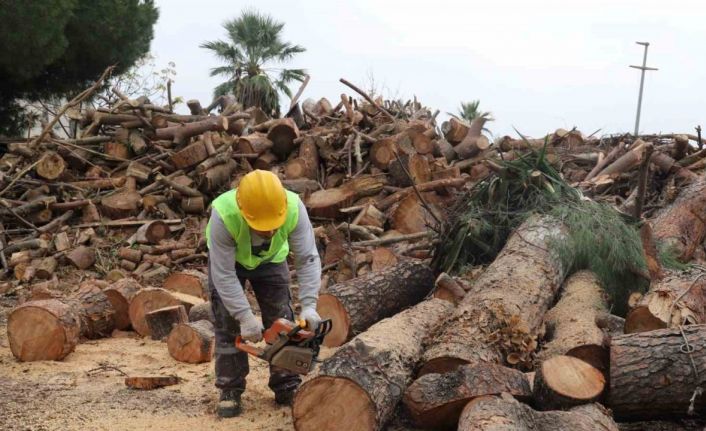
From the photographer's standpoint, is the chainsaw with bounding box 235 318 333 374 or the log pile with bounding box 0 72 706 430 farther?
the chainsaw with bounding box 235 318 333 374

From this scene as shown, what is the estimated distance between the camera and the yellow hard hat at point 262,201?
13.4 feet

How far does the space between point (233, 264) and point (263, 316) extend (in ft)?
2.04

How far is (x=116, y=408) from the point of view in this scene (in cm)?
467

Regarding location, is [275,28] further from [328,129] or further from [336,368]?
[336,368]

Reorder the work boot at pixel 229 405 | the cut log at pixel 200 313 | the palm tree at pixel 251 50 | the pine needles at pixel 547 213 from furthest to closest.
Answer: the palm tree at pixel 251 50, the cut log at pixel 200 313, the pine needles at pixel 547 213, the work boot at pixel 229 405

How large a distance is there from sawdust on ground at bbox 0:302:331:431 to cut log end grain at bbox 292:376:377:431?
0.50 meters

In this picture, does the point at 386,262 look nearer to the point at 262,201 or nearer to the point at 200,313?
the point at 200,313

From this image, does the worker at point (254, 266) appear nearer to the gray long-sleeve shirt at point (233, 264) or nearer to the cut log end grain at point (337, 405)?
the gray long-sleeve shirt at point (233, 264)

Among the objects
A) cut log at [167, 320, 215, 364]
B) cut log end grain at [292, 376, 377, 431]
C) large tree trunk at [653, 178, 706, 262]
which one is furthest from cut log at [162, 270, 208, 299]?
large tree trunk at [653, 178, 706, 262]

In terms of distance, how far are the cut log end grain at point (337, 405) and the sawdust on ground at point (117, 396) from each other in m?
0.50

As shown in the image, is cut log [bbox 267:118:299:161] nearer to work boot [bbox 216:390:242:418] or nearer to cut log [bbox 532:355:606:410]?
work boot [bbox 216:390:242:418]

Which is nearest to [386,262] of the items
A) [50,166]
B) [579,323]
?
[579,323]

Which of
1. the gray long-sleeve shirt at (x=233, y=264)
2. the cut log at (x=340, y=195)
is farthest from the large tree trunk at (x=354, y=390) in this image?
the cut log at (x=340, y=195)

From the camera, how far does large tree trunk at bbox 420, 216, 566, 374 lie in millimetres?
4383
